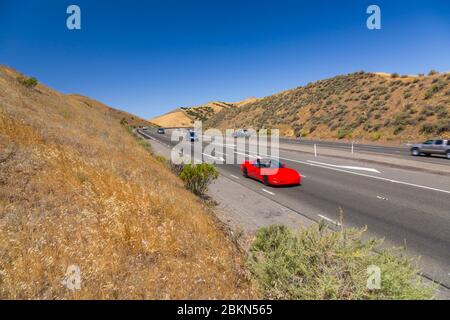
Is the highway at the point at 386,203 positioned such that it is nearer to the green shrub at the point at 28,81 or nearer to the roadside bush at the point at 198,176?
the roadside bush at the point at 198,176

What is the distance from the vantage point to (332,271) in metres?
3.61

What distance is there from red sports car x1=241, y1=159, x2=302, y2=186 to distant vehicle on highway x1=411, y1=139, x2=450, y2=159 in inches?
593

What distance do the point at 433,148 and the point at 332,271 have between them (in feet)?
77.2

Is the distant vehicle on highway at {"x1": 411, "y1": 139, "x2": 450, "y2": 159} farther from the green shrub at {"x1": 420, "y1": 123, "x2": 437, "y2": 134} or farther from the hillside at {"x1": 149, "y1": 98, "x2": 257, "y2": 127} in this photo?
the hillside at {"x1": 149, "y1": 98, "x2": 257, "y2": 127}

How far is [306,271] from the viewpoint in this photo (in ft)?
12.1

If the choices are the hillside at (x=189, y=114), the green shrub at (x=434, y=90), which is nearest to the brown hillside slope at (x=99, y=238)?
the green shrub at (x=434, y=90)

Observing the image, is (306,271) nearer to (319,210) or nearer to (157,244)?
(157,244)

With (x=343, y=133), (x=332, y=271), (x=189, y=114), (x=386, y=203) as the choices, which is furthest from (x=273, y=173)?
(x=189, y=114)

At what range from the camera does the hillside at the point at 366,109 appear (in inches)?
1347

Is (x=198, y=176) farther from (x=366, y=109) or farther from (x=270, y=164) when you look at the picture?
(x=366, y=109)

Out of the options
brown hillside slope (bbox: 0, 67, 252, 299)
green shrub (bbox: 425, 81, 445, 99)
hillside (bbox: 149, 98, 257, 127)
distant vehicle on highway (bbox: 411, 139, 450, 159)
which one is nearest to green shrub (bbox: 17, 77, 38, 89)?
brown hillside slope (bbox: 0, 67, 252, 299)

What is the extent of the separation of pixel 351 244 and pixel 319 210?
5406 millimetres

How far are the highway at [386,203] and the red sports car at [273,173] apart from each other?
1.18 feet
